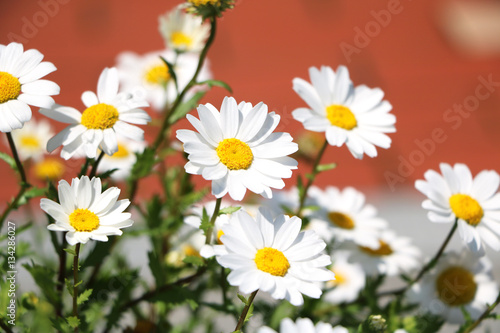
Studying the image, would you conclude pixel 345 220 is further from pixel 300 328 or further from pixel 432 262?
pixel 300 328

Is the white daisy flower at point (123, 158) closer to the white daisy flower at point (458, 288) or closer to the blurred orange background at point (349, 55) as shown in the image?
the white daisy flower at point (458, 288)

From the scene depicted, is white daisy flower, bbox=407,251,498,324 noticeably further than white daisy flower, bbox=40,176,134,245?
Yes

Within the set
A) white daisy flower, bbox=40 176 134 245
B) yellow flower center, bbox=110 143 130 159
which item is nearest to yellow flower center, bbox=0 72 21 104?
white daisy flower, bbox=40 176 134 245

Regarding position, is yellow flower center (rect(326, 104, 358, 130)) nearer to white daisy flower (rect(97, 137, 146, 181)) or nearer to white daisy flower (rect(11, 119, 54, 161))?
white daisy flower (rect(97, 137, 146, 181))

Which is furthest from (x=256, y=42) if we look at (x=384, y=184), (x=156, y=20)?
(x=384, y=184)

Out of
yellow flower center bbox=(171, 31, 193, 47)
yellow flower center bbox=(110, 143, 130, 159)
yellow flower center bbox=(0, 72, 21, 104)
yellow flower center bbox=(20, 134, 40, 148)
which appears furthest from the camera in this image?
yellow flower center bbox=(20, 134, 40, 148)

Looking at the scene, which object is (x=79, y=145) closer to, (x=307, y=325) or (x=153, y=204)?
(x=153, y=204)
